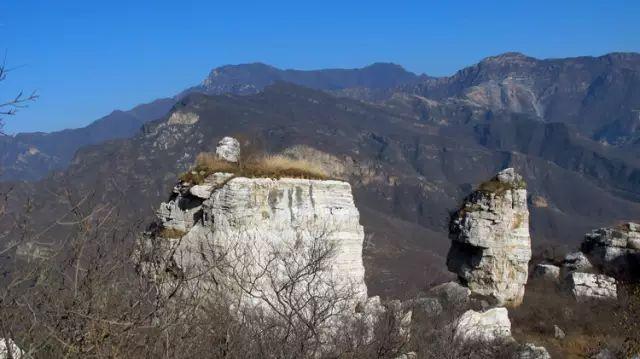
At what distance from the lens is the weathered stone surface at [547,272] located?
28.4 meters

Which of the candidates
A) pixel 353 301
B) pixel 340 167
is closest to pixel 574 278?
pixel 353 301

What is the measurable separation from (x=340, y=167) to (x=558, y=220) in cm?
5489

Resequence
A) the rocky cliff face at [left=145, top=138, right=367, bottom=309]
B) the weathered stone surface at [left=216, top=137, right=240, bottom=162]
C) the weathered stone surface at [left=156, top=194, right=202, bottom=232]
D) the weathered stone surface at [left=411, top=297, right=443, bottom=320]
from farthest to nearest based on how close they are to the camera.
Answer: the weathered stone surface at [left=411, top=297, right=443, bottom=320], the weathered stone surface at [left=216, top=137, right=240, bottom=162], the weathered stone surface at [left=156, top=194, right=202, bottom=232], the rocky cliff face at [left=145, top=138, right=367, bottom=309]

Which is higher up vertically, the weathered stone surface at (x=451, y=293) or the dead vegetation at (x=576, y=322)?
the weathered stone surface at (x=451, y=293)

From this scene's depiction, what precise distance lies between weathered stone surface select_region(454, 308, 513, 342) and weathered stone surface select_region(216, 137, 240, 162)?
744 cm

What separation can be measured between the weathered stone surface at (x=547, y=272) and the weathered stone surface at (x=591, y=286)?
2326 mm

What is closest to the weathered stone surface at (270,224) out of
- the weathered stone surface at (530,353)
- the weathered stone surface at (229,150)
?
the weathered stone surface at (229,150)

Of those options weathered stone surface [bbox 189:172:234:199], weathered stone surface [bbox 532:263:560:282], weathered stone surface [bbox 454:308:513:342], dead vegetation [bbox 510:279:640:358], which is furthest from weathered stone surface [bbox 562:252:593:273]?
weathered stone surface [bbox 189:172:234:199]

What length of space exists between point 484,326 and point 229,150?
8.60 meters

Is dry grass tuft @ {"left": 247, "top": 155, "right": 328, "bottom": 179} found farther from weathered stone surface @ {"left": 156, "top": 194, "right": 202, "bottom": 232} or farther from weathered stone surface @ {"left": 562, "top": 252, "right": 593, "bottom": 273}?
weathered stone surface @ {"left": 562, "top": 252, "right": 593, "bottom": 273}

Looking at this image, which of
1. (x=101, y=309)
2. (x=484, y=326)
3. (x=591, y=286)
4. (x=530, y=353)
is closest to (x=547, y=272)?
(x=591, y=286)

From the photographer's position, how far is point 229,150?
17422 millimetres

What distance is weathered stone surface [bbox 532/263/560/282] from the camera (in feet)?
93.2

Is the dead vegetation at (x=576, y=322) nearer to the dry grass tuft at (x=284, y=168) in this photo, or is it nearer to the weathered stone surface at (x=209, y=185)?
the dry grass tuft at (x=284, y=168)
